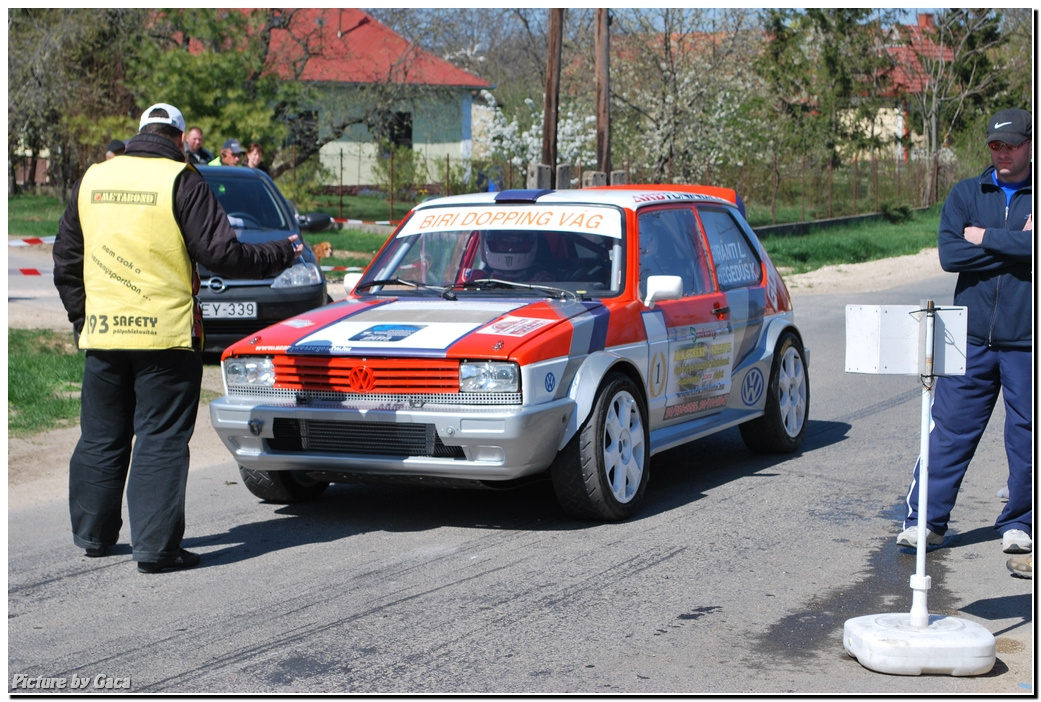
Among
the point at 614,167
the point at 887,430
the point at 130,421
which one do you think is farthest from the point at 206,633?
the point at 614,167

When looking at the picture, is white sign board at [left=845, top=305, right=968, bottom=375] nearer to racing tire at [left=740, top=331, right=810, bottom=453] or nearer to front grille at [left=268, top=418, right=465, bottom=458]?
front grille at [left=268, top=418, right=465, bottom=458]

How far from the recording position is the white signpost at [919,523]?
178 inches

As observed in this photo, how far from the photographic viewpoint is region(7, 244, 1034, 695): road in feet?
14.9

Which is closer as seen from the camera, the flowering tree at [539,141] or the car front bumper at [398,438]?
the car front bumper at [398,438]

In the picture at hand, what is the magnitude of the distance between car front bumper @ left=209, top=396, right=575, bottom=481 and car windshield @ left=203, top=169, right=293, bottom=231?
6103 mm

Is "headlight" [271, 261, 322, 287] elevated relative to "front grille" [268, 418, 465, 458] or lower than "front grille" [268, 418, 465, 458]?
elevated

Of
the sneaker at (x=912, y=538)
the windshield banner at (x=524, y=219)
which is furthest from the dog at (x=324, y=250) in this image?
the sneaker at (x=912, y=538)

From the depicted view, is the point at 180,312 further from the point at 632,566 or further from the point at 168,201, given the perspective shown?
the point at 632,566

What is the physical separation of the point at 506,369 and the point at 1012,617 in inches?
94.6

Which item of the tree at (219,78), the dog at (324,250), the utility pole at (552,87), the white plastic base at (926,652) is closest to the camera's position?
the white plastic base at (926,652)

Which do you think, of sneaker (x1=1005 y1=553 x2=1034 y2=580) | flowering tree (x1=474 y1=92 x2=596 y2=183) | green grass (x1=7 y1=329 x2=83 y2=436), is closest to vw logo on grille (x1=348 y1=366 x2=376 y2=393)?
sneaker (x1=1005 y1=553 x2=1034 y2=580)

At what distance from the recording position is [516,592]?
18.1 ft

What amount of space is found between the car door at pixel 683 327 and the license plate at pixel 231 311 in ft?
16.0

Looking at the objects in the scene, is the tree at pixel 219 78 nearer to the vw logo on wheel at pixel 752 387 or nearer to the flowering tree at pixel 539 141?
the flowering tree at pixel 539 141
